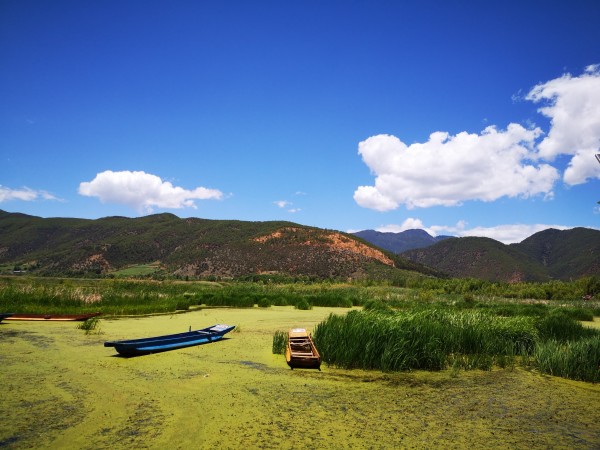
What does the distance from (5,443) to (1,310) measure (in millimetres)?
14590

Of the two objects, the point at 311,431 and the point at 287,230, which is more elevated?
the point at 287,230

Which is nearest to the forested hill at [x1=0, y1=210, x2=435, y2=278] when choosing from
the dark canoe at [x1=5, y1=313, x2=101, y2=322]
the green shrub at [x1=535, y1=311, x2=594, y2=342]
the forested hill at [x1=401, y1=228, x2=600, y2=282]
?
the forested hill at [x1=401, y1=228, x2=600, y2=282]

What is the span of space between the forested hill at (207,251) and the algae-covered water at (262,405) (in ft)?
207

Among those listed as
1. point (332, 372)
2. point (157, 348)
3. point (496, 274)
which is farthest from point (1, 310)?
point (496, 274)

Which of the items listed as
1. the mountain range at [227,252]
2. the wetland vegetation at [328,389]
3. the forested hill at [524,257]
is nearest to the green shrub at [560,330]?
the wetland vegetation at [328,389]

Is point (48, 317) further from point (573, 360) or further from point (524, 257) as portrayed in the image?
point (524, 257)

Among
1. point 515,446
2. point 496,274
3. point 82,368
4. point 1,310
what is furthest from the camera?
point 496,274

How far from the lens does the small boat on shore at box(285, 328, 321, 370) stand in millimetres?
8781

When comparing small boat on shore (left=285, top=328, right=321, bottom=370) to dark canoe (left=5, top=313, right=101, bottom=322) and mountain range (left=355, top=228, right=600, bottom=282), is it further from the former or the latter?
mountain range (left=355, top=228, right=600, bottom=282)

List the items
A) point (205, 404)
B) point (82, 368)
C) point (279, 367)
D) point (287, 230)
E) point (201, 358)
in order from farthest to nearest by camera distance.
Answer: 1. point (287, 230)
2. point (201, 358)
3. point (279, 367)
4. point (82, 368)
5. point (205, 404)

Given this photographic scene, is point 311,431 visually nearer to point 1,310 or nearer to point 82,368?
point 82,368

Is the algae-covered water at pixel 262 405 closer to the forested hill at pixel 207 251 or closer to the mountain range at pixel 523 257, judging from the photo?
the forested hill at pixel 207 251

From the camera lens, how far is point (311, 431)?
534 centimetres

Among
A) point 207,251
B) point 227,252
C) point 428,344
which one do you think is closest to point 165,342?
point 428,344
